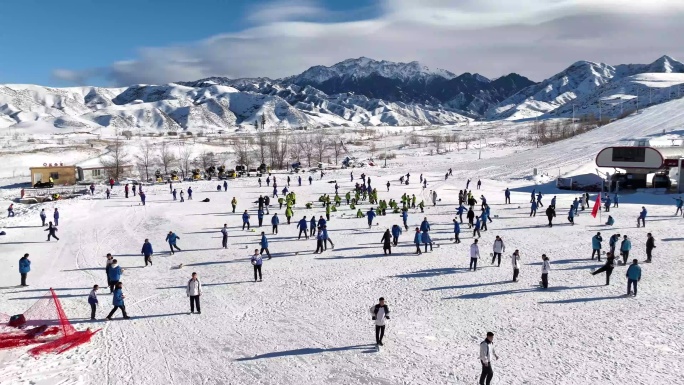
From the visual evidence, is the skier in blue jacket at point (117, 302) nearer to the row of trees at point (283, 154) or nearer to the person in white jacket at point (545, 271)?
the person in white jacket at point (545, 271)

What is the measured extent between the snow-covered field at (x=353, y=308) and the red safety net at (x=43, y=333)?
0.35 meters

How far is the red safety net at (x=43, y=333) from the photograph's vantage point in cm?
1119

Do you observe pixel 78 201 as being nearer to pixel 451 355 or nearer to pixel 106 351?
pixel 106 351

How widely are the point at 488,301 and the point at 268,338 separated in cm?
612

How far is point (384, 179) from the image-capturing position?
48.7 m

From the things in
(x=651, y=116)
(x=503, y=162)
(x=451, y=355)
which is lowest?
(x=451, y=355)

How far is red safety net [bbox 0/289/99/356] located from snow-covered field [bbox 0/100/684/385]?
35 centimetres

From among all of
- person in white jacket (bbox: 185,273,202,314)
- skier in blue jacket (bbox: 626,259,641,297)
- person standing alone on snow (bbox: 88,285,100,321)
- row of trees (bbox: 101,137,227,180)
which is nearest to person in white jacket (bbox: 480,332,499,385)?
skier in blue jacket (bbox: 626,259,641,297)

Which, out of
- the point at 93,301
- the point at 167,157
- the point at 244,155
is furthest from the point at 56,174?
the point at 93,301

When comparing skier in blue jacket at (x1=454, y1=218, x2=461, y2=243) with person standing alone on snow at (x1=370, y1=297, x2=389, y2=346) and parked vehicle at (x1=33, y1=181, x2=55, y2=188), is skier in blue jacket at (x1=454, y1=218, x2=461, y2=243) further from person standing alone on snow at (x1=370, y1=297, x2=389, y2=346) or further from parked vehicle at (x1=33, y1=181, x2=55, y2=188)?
parked vehicle at (x1=33, y1=181, x2=55, y2=188)

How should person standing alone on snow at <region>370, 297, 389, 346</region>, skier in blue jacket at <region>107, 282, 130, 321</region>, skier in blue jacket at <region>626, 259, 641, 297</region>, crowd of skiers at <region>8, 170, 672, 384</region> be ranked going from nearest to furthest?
1. person standing alone on snow at <region>370, 297, 389, 346</region>
2. crowd of skiers at <region>8, 170, 672, 384</region>
3. skier in blue jacket at <region>107, 282, 130, 321</region>
4. skier in blue jacket at <region>626, 259, 641, 297</region>

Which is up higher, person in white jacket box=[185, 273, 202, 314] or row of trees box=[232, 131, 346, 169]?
row of trees box=[232, 131, 346, 169]

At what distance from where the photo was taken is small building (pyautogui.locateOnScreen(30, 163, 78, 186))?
53.6 metres

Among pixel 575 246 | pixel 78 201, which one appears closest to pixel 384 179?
pixel 78 201
